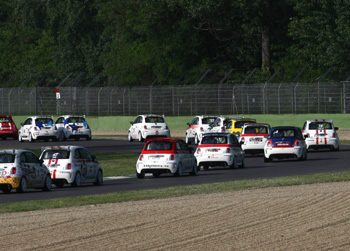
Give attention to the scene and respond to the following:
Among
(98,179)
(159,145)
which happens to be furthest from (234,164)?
(98,179)

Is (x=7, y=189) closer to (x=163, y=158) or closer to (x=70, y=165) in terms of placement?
(x=70, y=165)

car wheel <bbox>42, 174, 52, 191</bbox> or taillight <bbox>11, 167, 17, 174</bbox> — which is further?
car wheel <bbox>42, 174, 52, 191</bbox>

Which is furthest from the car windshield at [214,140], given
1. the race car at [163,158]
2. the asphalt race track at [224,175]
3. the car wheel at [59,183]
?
the car wheel at [59,183]

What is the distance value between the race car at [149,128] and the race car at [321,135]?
1132cm

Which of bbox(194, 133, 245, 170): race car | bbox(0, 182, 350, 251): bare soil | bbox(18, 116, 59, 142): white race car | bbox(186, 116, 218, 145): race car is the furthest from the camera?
bbox(18, 116, 59, 142): white race car

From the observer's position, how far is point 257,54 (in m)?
83.5

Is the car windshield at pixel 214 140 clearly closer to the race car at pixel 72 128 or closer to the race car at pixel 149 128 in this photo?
the race car at pixel 149 128

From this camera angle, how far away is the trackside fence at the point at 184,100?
2441 inches

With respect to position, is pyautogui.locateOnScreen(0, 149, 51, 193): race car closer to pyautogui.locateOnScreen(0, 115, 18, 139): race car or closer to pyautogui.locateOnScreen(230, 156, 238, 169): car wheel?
pyautogui.locateOnScreen(230, 156, 238, 169): car wheel

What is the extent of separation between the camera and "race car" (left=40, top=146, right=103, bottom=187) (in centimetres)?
2964

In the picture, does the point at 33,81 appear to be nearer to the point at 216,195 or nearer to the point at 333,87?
the point at 333,87

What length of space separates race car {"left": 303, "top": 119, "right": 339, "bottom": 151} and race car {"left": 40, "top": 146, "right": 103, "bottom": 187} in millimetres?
17509

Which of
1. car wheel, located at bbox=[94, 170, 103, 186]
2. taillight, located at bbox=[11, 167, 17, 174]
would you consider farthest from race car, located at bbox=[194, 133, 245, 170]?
taillight, located at bbox=[11, 167, 17, 174]

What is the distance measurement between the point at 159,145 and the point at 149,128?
22992 mm
